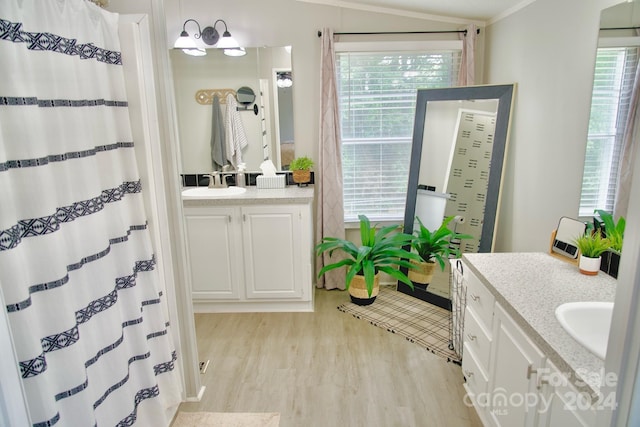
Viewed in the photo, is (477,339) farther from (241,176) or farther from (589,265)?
(241,176)

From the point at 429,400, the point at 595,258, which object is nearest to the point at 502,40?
the point at 595,258

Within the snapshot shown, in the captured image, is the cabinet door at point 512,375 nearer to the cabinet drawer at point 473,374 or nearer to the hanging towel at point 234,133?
the cabinet drawer at point 473,374

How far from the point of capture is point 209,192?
320 centimetres

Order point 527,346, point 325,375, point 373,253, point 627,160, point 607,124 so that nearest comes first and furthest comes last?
point 527,346 → point 627,160 → point 607,124 → point 325,375 → point 373,253

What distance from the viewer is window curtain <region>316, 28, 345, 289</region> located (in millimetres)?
3217

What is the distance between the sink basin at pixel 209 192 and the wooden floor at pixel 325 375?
0.96m

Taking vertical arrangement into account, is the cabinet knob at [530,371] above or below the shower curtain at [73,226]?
below

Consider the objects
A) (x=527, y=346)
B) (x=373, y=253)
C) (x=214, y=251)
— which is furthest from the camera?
(x=373, y=253)

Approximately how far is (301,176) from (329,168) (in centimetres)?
24

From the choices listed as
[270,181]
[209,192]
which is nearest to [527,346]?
[270,181]

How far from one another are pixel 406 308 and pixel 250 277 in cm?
125

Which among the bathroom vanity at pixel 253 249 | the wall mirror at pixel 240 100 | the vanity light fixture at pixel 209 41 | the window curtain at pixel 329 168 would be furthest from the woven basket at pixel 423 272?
the vanity light fixture at pixel 209 41

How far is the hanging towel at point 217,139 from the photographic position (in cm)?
335

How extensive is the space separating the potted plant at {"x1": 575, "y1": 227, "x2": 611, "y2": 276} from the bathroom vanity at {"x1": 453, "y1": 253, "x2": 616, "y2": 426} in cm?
4
